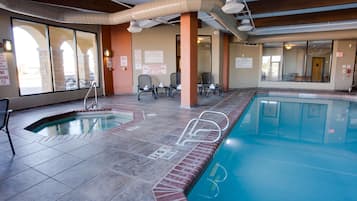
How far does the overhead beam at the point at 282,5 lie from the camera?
5.20m

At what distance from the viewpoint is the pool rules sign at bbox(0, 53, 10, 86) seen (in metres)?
5.11

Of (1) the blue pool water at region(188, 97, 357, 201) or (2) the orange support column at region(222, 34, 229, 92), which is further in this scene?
(2) the orange support column at region(222, 34, 229, 92)

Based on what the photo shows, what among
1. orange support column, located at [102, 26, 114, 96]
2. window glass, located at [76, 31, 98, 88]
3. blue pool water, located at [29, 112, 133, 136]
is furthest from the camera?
orange support column, located at [102, 26, 114, 96]

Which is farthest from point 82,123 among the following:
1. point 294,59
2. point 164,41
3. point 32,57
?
point 294,59

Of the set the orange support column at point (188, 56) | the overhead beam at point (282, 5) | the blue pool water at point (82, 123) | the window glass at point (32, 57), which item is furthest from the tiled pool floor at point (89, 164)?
the overhead beam at point (282, 5)

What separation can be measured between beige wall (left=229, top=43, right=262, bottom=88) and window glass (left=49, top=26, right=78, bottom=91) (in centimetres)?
703

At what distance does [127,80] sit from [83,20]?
3.17 meters

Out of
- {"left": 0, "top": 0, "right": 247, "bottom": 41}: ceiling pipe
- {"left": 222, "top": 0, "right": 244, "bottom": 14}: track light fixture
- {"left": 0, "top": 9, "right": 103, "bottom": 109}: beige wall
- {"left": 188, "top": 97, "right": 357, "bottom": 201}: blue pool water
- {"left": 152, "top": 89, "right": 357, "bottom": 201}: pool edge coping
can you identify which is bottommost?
{"left": 188, "top": 97, "right": 357, "bottom": 201}: blue pool water

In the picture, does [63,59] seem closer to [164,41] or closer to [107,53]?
[107,53]

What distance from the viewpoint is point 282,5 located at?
552 centimetres

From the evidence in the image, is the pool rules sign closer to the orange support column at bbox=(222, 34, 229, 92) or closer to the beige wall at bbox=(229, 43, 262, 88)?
the orange support column at bbox=(222, 34, 229, 92)

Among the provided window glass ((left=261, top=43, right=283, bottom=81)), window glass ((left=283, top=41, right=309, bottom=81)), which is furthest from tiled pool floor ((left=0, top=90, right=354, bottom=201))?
window glass ((left=283, top=41, right=309, bottom=81))

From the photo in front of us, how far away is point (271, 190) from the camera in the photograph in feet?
7.97

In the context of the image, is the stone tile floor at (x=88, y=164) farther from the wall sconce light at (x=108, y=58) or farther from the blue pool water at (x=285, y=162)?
the wall sconce light at (x=108, y=58)
